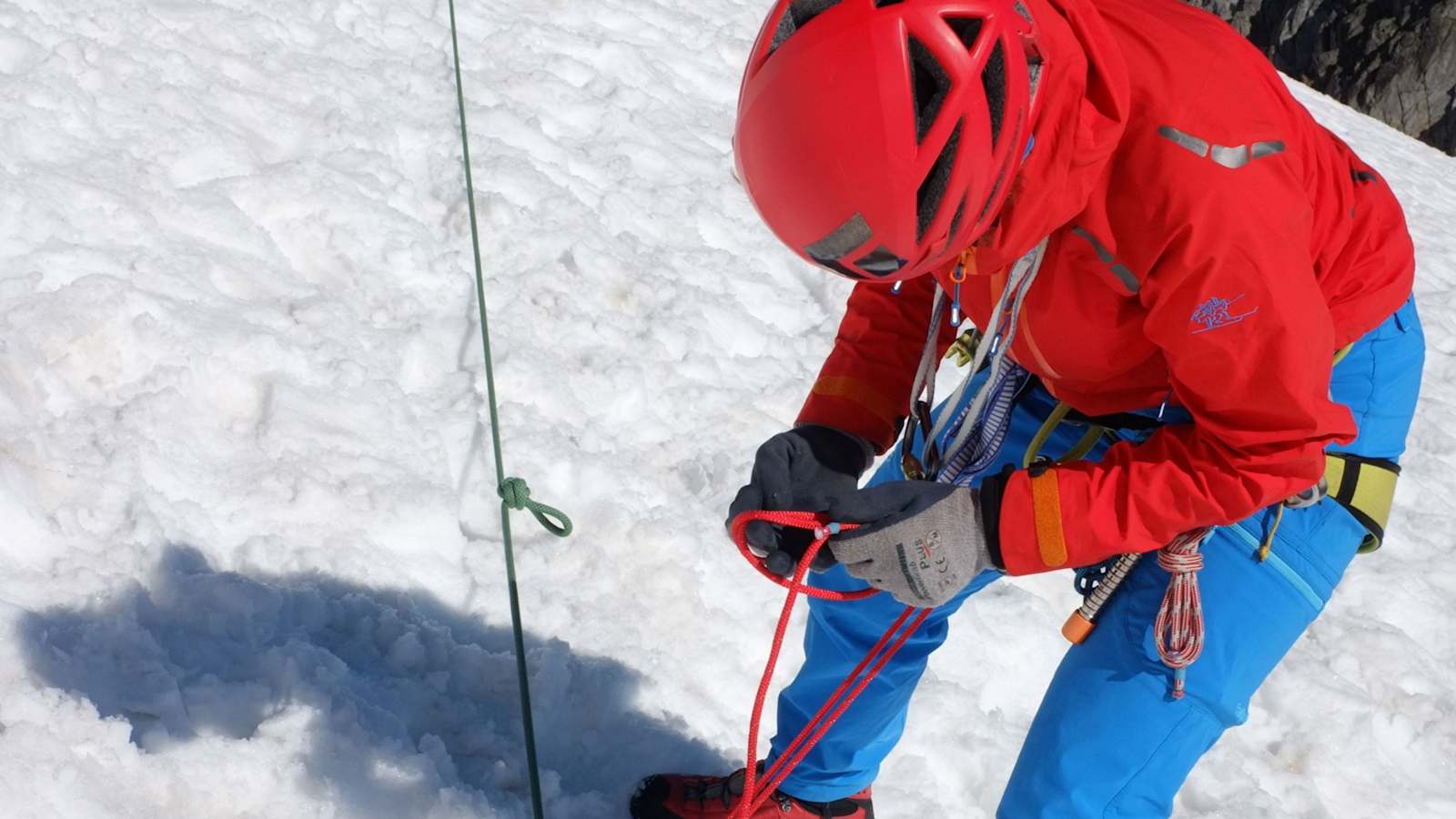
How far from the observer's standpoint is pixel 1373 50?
2488 cm

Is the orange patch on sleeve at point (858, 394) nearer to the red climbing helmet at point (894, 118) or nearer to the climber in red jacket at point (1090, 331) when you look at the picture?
the climber in red jacket at point (1090, 331)

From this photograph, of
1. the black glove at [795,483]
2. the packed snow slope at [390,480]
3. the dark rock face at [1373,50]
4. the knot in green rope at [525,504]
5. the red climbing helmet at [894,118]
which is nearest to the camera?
the red climbing helmet at [894,118]

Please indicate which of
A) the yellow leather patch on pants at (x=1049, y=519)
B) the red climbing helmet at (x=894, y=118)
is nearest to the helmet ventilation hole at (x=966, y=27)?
the red climbing helmet at (x=894, y=118)

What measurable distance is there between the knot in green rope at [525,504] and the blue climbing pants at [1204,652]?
51.2 inches

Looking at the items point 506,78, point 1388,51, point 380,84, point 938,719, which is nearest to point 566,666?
point 938,719

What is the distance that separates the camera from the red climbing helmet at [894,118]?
1.54 metres

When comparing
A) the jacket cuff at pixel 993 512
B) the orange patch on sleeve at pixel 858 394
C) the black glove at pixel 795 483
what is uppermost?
the jacket cuff at pixel 993 512

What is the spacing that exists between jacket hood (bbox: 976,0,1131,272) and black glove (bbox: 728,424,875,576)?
58 cm

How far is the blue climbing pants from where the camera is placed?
1.90 meters

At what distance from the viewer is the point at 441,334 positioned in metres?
3.54

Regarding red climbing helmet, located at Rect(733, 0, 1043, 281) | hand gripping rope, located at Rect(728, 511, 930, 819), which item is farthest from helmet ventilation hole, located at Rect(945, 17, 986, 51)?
hand gripping rope, located at Rect(728, 511, 930, 819)

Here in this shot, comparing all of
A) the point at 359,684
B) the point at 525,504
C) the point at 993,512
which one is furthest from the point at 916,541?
the point at 525,504

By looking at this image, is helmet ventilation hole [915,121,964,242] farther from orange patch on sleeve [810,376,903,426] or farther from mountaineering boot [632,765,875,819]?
mountaineering boot [632,765,875,819]

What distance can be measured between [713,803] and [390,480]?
45.0 inches
